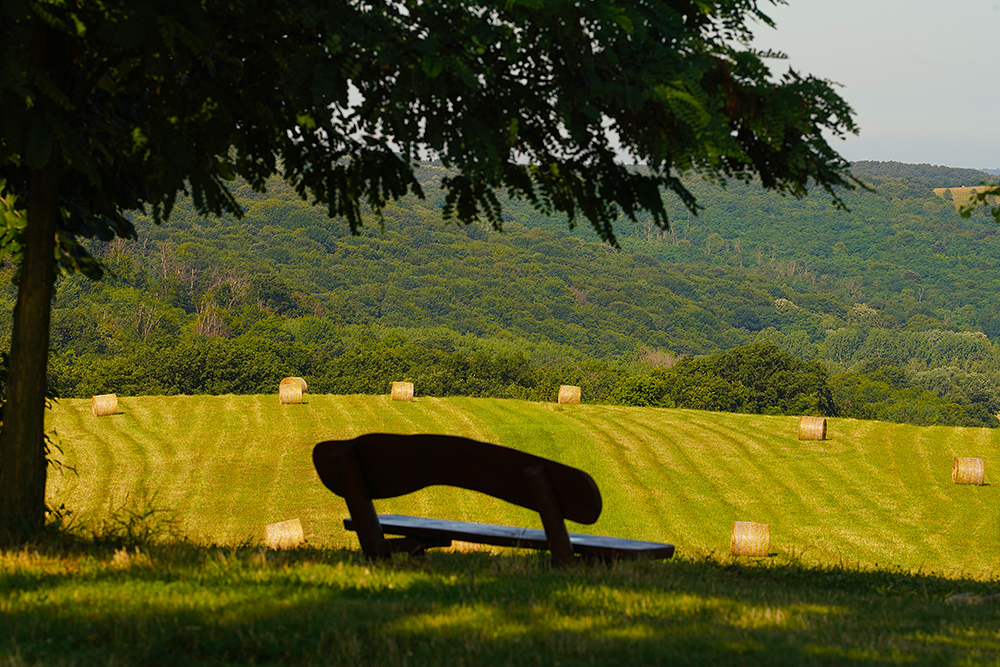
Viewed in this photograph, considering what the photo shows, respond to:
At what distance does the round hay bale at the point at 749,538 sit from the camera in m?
19.8

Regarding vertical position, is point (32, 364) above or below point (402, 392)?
above

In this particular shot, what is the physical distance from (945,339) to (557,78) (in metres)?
192

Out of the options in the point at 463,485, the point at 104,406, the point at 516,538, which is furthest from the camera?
the point at 104,406

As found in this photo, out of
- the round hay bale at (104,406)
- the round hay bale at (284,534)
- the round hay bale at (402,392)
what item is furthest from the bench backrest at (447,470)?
the round hay bale at (402,392)

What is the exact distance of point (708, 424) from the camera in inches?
1363

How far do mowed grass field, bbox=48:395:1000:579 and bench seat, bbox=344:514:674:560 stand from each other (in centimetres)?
1342

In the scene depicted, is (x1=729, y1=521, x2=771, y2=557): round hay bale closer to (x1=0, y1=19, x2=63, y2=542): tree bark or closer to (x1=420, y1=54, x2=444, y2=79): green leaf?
(x1=0, y1=19, x2=63, y2=542): tree bark

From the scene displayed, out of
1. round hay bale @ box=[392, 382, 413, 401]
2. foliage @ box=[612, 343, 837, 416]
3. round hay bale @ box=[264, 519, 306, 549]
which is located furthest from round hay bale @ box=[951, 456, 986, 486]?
foliage @ box=[612, 343, 837, 416]

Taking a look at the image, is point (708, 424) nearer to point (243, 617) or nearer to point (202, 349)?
point (243, 617)

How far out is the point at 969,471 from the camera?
24828 millimetres

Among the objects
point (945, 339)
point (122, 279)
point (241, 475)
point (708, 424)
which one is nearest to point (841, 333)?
point (945, 339)

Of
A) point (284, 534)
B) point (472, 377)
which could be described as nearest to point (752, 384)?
point (472, 377)

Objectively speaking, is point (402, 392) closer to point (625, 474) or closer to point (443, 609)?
point (625, 474)

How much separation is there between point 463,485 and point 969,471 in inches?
918
